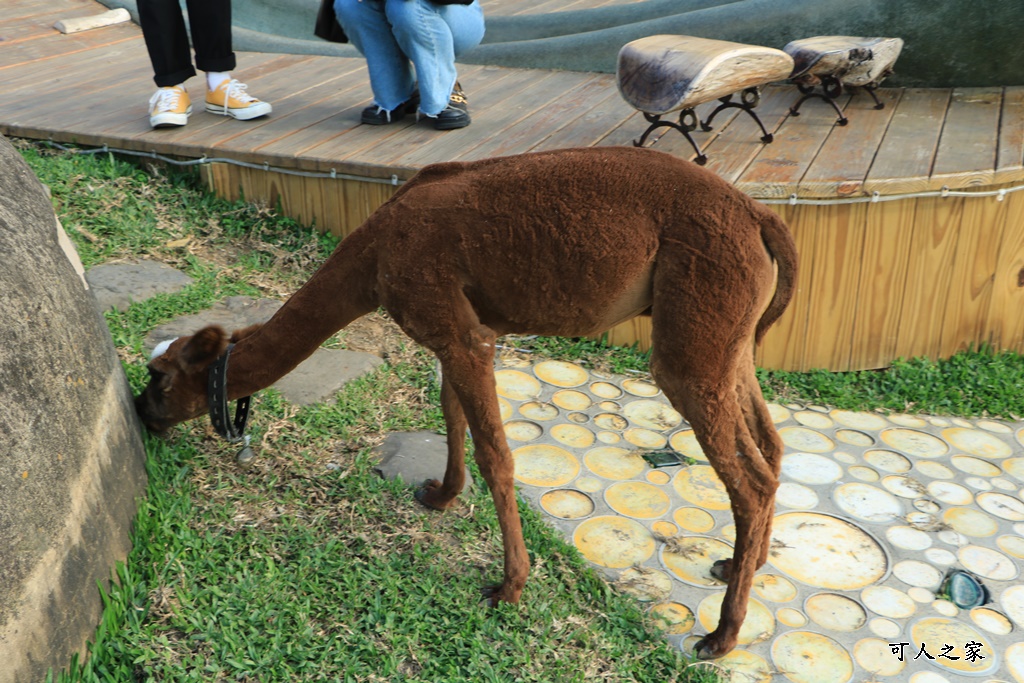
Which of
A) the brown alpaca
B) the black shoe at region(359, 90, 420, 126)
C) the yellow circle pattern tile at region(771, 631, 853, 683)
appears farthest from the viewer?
the black shoe at region(359, 90, 420, 126)

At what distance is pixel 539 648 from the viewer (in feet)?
9.30

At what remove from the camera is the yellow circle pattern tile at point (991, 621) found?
3004mm

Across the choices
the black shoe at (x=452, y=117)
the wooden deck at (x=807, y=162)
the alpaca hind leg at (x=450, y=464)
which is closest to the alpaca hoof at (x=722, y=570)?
the alpaca hind leg at (x=450, y=464)

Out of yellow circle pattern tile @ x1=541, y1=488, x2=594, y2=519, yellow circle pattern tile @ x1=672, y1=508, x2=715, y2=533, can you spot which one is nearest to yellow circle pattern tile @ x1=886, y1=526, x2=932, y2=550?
yellow circle pattern tile @ x1=672, y1=508, x2=715, y2=533

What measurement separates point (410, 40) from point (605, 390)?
2.22 meters

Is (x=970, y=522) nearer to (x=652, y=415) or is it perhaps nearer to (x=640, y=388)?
(x=652, y=415)

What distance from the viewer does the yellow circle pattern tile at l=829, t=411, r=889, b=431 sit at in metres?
4.25

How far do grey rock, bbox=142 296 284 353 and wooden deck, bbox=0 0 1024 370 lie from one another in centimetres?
74

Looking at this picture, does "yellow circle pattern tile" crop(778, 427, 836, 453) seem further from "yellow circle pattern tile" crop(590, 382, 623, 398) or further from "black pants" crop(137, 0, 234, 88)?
"black pants" crop(137, 0, 234, 88)

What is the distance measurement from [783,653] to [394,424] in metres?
1.81

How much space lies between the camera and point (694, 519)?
3506mm

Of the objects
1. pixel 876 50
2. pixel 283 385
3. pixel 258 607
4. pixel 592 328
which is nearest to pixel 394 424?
pixel 283 385

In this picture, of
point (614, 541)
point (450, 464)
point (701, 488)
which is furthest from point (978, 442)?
point (450, 464)

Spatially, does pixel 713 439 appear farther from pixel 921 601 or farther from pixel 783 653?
pixel 921 601
